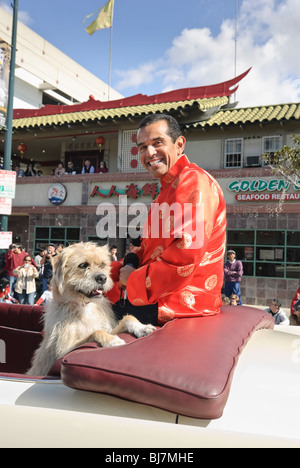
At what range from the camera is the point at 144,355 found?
1.33m

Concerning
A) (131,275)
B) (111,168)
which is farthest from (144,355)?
(111,168)

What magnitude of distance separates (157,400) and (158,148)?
4.28 feet

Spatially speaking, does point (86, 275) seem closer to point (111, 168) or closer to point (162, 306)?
point (162, 306)

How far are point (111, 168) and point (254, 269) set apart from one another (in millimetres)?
7945

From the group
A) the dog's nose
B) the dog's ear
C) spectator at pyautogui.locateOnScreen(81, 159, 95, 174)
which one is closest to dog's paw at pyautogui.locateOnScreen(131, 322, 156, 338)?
the dog's nose

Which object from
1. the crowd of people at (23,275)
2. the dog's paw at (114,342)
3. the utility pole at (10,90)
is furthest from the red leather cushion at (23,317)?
the utility pole at (10,90)

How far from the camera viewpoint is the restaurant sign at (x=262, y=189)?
517 inches

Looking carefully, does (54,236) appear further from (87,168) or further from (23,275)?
(23,275)

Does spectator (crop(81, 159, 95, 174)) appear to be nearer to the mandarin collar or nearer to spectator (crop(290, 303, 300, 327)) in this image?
spectator (crop(290, 303, 300, 327))

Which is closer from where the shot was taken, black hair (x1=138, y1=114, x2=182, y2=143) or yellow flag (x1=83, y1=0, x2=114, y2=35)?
black hair (x1=138, y1=114, x2=182, y2=143)

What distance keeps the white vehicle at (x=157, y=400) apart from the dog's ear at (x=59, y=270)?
0.66 metres

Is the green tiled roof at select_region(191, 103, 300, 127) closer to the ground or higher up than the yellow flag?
closer to the ground

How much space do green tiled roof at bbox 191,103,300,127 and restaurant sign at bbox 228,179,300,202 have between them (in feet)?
6.83

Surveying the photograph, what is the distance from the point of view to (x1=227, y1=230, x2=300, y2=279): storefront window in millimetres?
13188
